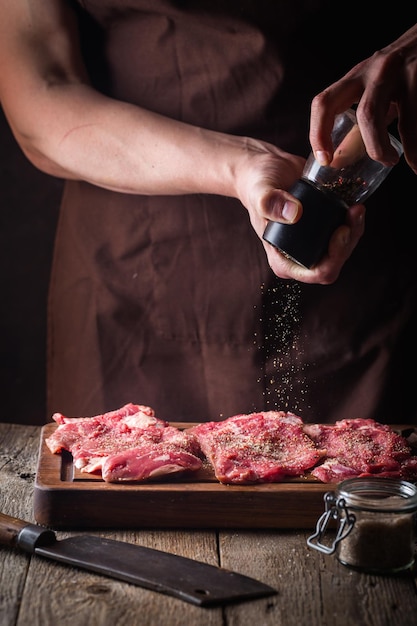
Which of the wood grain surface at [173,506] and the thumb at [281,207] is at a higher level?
the thumb at [281,207]

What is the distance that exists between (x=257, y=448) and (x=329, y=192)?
50 cm

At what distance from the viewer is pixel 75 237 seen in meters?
2.32

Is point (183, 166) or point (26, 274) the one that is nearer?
point (183, 166)

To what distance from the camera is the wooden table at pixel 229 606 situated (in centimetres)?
116

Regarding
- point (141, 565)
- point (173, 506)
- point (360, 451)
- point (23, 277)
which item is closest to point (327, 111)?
point (360, 451)

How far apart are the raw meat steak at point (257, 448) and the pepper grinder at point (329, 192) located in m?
0.35

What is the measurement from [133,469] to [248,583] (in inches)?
13.4

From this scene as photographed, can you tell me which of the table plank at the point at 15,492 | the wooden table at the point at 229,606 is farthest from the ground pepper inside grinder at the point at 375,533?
the table plank at the point at 15,492

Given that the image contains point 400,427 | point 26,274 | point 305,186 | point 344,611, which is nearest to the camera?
point 344,611

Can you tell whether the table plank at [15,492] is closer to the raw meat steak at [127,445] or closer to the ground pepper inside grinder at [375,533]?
the raw meat steak at [127,445]

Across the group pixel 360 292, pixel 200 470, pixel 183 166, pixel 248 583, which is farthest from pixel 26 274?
pixel 248 583

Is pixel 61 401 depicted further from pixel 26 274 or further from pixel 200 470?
pixel 200 470

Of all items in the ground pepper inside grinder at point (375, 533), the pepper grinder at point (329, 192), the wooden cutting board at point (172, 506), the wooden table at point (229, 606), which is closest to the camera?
the wooden table at point (229, 606)

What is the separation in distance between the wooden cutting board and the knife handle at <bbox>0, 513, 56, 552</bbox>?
0.10 m
